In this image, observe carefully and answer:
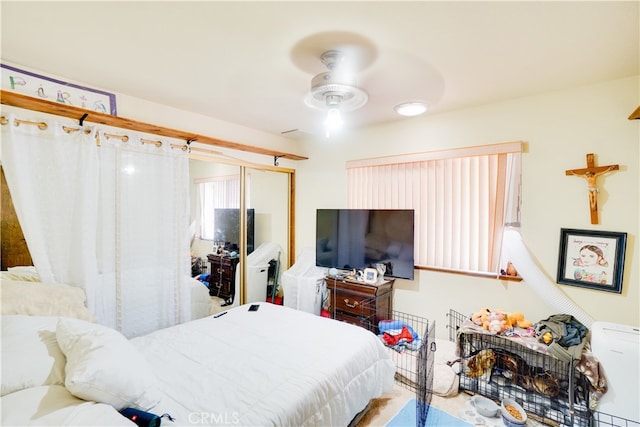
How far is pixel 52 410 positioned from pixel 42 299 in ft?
3.79

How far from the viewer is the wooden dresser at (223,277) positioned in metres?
3.21

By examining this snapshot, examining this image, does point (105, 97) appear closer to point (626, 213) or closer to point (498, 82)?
point (498, 82)

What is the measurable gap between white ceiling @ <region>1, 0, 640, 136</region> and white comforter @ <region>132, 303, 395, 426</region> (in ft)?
5.98

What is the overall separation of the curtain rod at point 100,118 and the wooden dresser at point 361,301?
1.92 meters

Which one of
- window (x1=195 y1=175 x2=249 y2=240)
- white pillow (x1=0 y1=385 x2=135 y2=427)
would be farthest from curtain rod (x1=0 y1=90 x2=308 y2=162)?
white pillow (x1=0 y1=385 x2=135 y2=427)

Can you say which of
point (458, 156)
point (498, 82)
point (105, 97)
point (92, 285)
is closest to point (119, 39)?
point (105, 97)

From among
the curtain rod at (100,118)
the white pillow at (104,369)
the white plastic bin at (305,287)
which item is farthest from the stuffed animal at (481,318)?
the curtain rod at (100,118)

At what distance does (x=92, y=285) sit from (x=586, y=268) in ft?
12.4

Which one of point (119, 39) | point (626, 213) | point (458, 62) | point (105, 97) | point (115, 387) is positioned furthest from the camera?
point (105, 97)

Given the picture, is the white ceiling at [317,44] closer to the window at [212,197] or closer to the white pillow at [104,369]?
the window at [212,197]

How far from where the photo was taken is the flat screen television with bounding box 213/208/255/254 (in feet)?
10.6

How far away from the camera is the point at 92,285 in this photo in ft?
7.23

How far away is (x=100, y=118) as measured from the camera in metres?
2.25

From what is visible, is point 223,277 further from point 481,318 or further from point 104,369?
point 481,318
